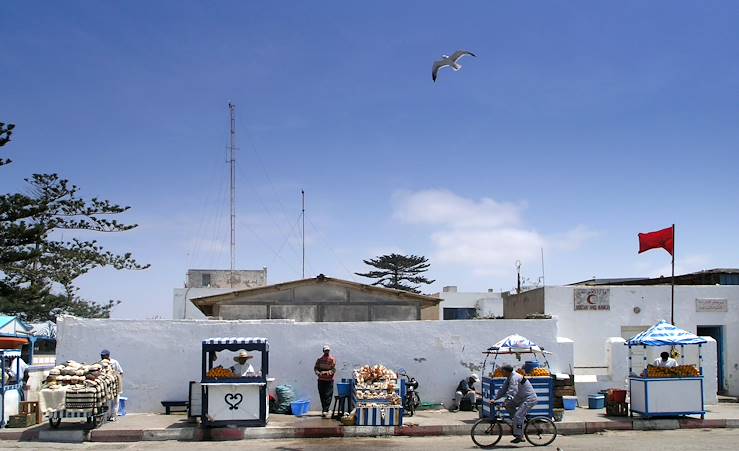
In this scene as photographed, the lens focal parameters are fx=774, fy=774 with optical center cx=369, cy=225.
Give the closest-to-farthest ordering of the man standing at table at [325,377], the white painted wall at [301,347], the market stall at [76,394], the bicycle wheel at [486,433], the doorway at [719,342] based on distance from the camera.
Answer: the bicycle wheel at [486,433] → the market stall at [76,394] → the man standing at table at [325,377] → the white painted wall at [301,347] → the doorway at [719,342]

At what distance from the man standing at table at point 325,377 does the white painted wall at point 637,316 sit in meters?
8.66

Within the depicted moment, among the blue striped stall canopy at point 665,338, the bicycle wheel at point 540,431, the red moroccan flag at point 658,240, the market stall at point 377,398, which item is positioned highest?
the red moroccan flag at point 658,240

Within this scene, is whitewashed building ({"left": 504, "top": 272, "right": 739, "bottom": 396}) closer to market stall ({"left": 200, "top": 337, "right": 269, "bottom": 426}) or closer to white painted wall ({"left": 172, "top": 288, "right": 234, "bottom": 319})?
market stall ({"left": 200, "top": 337, "right": 269, "bottom": 426})

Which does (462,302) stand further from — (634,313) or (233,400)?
(233,400)

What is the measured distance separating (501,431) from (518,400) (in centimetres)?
67

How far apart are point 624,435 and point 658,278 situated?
1459cm

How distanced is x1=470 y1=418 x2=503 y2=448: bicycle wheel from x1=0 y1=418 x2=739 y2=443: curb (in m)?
1.25

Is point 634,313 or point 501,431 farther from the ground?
point 634,313

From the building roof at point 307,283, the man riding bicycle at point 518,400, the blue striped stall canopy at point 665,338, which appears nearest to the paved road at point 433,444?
the man riding bicycle at point 518,400

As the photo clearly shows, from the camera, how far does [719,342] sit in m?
24.6

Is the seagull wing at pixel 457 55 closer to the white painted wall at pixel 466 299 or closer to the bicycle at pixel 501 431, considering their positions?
the bicycle at pixel 501 431

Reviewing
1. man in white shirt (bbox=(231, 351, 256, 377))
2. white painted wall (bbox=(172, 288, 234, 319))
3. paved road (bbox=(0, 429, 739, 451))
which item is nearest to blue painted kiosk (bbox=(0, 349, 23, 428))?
paved road (bbox=(0, 429, 739, 451))

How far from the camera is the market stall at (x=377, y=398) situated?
16406 mm

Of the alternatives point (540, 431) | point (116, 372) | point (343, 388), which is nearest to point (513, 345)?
point (540, 431)
